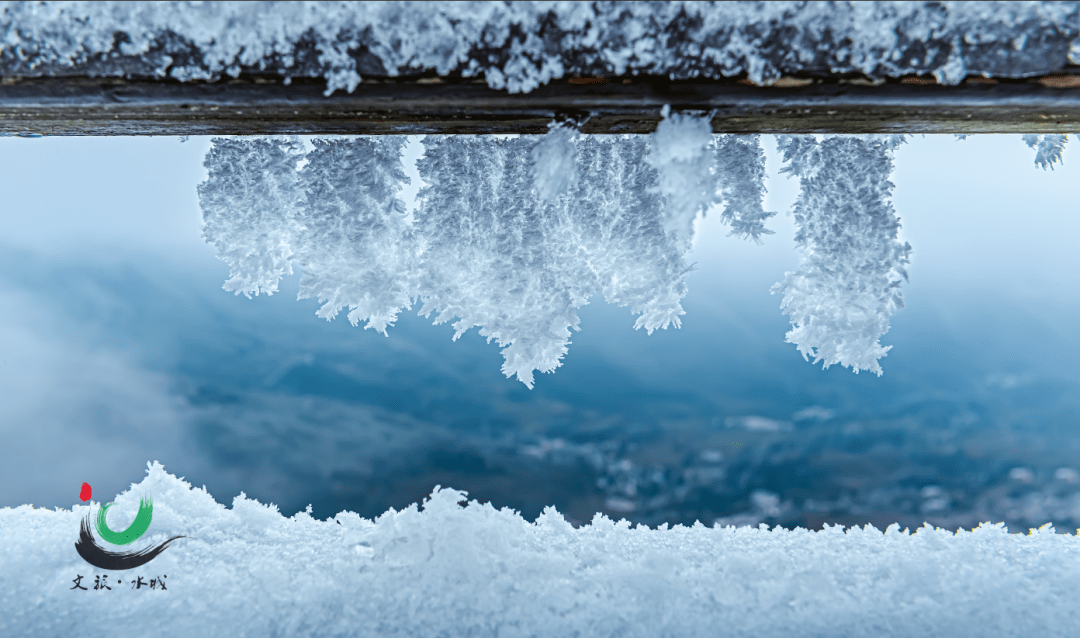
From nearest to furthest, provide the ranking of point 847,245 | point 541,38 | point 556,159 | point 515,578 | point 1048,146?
1. point 541,38
2. point 556,159
3. point 1048,146
4. point 847,245
5. point 515,578

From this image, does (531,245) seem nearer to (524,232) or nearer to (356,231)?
(524,232)

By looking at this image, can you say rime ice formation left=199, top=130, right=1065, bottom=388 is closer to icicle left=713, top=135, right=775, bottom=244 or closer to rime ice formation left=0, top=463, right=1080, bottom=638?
icicle left=713, top=135, right=775, bottom=244

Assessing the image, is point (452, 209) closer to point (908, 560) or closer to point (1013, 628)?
point (908, 560)

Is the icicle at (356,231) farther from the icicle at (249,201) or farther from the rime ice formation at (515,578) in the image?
the rime ice formation at (515,578)

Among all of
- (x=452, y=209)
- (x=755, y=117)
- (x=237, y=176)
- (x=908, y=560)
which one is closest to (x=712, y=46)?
(x=755, y=117)

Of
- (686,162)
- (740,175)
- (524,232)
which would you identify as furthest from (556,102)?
(740,175)
